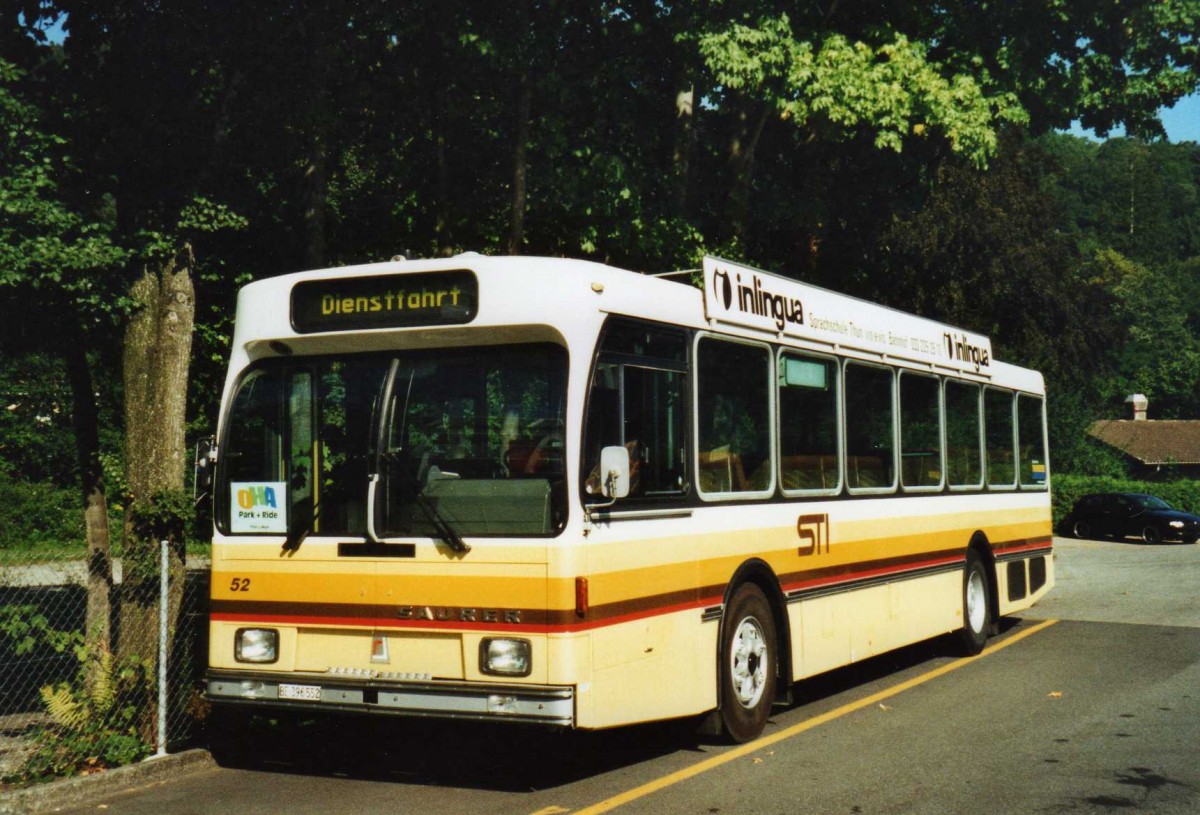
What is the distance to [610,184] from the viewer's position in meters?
16.3

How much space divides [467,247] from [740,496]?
8.04 meters

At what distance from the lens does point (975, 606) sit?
14.5 metres

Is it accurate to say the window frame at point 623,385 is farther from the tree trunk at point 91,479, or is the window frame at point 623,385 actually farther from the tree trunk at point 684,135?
the tree trunk at point 684,135

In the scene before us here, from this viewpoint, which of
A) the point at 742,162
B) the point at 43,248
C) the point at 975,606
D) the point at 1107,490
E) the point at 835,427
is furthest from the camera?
the point at 1107,490

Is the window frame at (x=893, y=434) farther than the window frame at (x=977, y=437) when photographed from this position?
No

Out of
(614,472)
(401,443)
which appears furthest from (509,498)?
(401,443)

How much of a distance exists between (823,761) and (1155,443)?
77.1 m

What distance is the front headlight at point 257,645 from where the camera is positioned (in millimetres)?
8328

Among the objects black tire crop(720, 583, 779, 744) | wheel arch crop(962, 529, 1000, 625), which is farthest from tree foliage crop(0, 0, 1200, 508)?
black tire crop(720, 583, 779, 744)

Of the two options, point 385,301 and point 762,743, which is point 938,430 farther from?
point 385,301

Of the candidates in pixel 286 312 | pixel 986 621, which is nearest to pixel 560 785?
pixel 286 312

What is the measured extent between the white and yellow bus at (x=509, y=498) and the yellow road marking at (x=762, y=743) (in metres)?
0.23

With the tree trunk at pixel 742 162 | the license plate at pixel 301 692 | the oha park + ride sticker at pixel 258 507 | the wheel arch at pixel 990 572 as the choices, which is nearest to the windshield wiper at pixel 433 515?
the oha park + ride sticker at pixel 258 507

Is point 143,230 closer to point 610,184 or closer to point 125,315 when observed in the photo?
point 125,315
